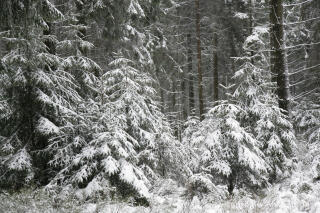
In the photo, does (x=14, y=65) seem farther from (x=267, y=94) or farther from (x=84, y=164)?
(x=267, y=94)

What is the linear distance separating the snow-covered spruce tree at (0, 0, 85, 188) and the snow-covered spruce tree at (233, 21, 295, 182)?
5.73 metres

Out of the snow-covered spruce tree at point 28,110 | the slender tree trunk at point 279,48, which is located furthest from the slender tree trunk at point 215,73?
the snow-covered spruce tree at point 28,110

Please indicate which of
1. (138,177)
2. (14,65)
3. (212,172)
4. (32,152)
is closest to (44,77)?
(14,65)

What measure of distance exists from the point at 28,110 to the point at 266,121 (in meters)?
7.27

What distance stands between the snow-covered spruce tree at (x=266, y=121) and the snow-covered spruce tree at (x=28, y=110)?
18.8 ft

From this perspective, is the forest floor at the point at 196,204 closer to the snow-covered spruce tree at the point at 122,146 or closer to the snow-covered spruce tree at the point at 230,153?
the snow-covered spruce tree at the point at 122,146

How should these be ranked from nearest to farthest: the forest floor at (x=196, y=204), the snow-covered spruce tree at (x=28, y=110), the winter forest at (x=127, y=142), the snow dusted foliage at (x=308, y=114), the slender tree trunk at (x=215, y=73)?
1. the forest floor at (x=196, y=204)
2. the winter forest at (x=127, y=142)
3. the snow-covered spruce tree at (x=28, y=110)
4. the snow dusted foliage at (x=308, y=114)
5. the slender tree trunk at (x=215, y=73)

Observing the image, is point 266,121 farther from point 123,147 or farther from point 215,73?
point 215,73

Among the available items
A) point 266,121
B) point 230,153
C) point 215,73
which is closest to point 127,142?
point 230,153

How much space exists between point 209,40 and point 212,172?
16.1m

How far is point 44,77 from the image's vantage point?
768 centimetres

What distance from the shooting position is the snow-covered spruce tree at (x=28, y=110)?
7.31m

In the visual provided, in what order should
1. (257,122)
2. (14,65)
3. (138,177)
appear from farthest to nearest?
(257,122) → (14,65) → (138,177)

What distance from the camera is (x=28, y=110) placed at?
779 cm
